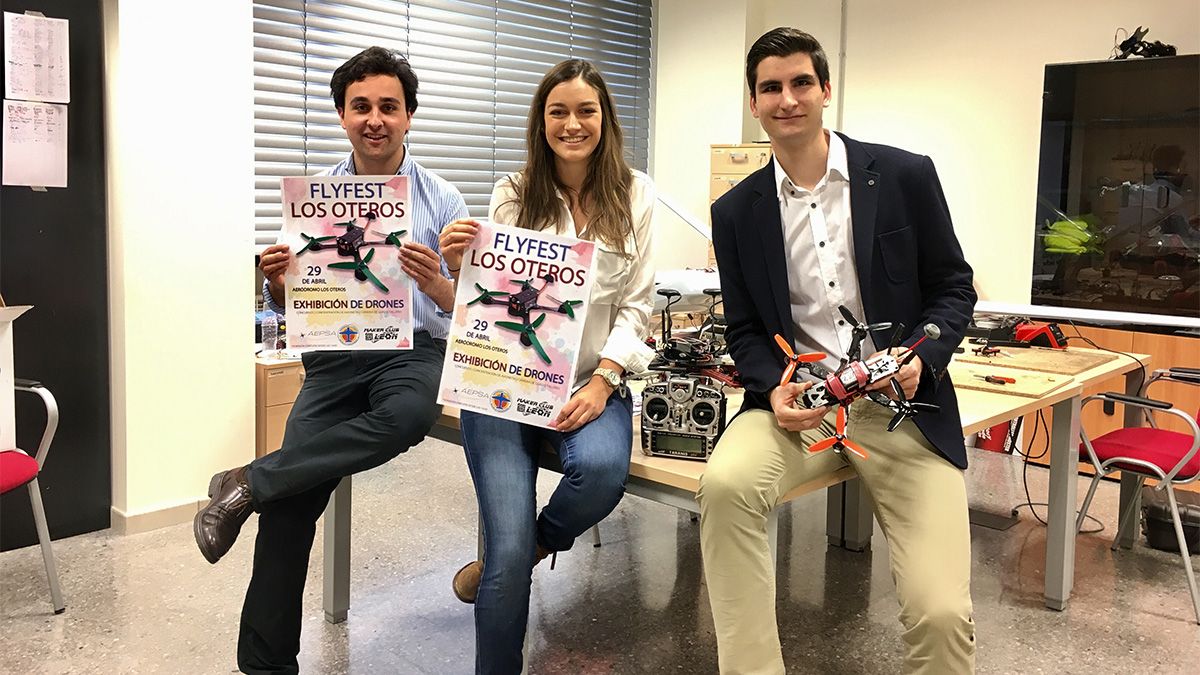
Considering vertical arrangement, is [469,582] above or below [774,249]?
below

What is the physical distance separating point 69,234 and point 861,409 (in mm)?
2618

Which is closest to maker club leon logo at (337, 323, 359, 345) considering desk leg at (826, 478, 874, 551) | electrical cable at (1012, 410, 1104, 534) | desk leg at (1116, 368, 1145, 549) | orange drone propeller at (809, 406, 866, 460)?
orange drone propeller at (809, 406, 866, 460)

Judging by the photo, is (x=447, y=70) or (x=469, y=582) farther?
(x=447, y=70)

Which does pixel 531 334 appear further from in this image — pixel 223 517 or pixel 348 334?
pixel 223 517

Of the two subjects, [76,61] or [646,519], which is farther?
[646,519]

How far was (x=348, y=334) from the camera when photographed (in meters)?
2.10

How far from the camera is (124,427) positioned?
3.24 metres

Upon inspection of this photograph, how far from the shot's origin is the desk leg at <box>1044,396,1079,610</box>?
9.20 feet

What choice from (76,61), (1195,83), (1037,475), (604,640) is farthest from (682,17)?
(604,640)

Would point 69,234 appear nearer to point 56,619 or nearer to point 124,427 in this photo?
point 124,427

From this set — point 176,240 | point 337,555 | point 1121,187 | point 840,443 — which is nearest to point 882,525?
point 840,443

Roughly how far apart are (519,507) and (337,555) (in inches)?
37.0

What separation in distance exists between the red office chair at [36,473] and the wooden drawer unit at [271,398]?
3.36ft

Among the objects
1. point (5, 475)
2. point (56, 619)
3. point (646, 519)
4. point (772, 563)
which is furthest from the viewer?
point (646, 519)
